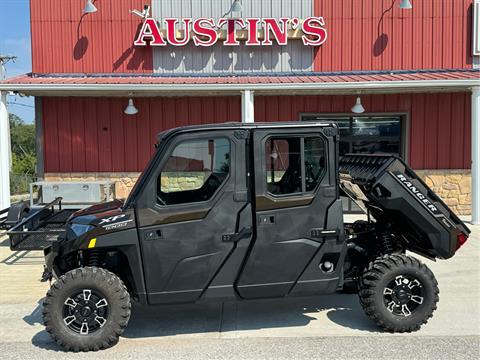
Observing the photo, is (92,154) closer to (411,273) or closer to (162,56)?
(162,56)

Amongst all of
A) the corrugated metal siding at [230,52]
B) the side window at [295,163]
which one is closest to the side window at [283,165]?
the side window at [295,163]

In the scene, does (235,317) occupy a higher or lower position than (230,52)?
lower

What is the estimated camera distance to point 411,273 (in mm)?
4262

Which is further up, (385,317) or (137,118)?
(137,118)

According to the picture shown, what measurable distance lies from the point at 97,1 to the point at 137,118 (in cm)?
307

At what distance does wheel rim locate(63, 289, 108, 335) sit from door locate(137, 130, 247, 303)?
46 cm

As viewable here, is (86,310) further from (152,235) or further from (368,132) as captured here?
(368,132)

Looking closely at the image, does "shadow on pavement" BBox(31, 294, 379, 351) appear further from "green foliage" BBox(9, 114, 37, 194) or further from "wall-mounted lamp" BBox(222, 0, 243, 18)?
"green foliage" BBox(9, 114, 37, 194)

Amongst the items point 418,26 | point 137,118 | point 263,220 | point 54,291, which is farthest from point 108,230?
point 418,26

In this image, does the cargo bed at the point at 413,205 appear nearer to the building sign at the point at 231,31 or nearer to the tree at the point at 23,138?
the building sign at the point at 231,31

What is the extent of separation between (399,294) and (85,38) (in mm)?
9966

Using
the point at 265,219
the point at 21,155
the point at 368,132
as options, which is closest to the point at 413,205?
the point at 265,219

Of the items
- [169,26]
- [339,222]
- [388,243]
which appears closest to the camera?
[339,222]

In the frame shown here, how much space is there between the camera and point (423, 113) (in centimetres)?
1135
